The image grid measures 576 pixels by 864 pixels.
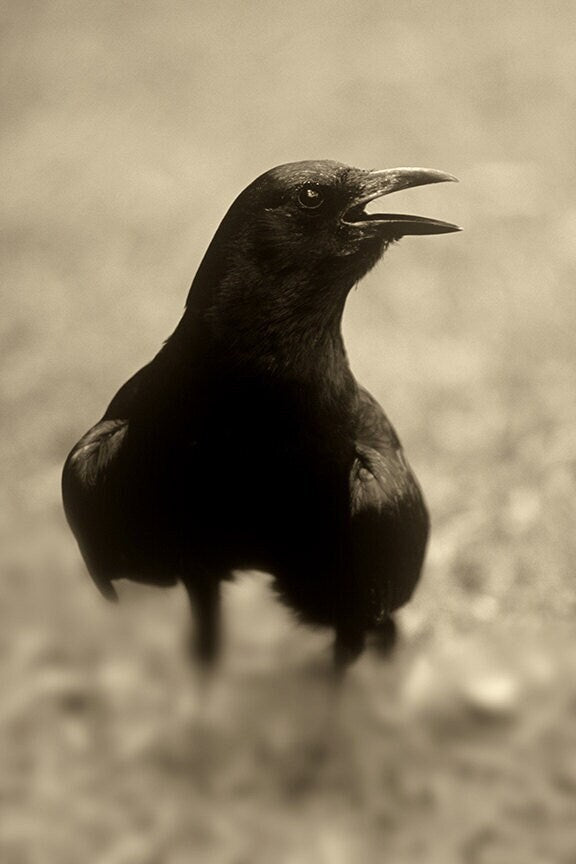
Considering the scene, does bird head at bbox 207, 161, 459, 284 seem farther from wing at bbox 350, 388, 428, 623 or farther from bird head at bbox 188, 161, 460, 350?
wing at bbox 350, 388, 428, 623

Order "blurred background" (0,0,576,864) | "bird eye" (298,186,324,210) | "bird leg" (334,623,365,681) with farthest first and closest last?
"blurred background" (0,0,576,864), "bird leg" (334,623,365,681), "bird eye" (298,186,324,210)

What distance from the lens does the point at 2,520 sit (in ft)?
14.8

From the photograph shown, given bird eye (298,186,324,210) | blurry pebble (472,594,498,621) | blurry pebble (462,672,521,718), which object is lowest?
blurry pebble (462,672,521,718)

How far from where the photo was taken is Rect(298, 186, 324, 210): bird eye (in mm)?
2908

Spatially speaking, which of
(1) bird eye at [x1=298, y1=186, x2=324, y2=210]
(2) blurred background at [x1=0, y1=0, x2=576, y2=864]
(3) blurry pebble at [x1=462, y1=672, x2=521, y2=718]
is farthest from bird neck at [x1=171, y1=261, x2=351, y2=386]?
(3) blurry pebble at [x1=462, y1=672, x2=521, y2=718]

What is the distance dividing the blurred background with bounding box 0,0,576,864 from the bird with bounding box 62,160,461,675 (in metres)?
0.30

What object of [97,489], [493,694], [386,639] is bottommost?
[493,694]

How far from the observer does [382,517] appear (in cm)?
331

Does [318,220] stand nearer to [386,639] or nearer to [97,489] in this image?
[97,489]

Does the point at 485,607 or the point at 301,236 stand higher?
the point at 301,236


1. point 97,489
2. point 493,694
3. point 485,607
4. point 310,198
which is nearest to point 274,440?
point 97,489

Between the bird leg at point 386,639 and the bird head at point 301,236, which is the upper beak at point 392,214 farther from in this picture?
the bird leg at point 386,639

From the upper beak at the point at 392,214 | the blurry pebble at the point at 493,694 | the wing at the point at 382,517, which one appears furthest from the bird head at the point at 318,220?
the blurry pebble at the point at 493,694

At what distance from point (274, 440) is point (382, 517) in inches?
13.4
